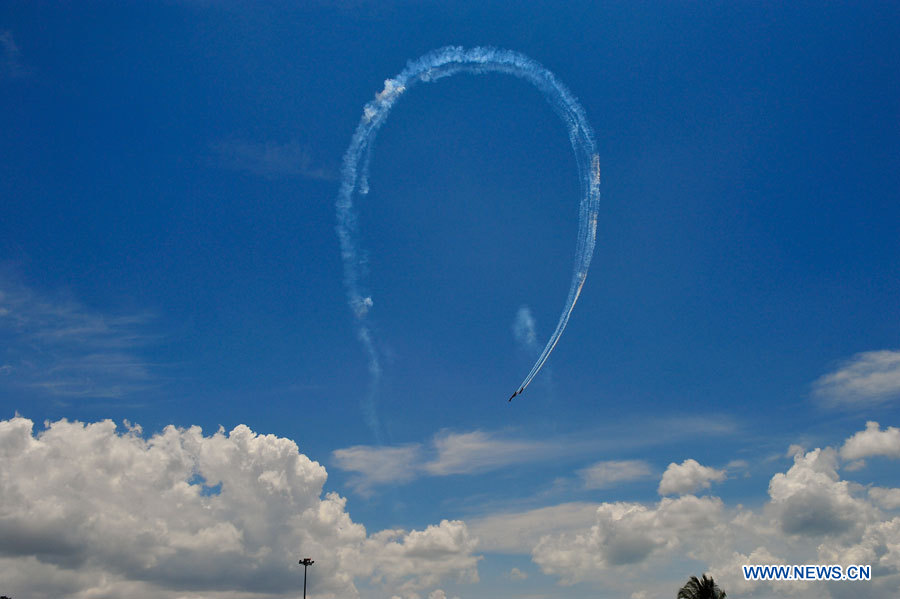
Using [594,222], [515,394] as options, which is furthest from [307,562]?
[594,222]

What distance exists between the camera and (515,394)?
87375mm

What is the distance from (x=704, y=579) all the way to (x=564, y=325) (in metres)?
57.1

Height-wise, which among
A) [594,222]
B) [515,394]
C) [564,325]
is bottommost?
[515,394]

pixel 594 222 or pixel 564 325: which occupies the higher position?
pixel 594 222

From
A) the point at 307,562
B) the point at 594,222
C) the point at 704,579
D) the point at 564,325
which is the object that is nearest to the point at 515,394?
the point at 564,325

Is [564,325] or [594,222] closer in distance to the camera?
[594,222]

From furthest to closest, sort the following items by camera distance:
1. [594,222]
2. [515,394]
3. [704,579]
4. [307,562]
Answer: [307,562], [704,579], [515,394], [594,222]

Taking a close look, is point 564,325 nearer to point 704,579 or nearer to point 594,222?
point 594,222

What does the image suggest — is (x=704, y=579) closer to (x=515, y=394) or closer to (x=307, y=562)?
(x=515, y=394)

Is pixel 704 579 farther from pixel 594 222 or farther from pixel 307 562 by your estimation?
pixel 307 562

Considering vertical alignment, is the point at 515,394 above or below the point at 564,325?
below

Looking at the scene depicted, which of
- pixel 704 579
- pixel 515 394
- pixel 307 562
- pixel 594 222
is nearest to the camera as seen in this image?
pixel 594 222

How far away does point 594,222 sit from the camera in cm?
8131

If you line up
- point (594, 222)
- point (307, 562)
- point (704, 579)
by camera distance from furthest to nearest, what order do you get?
point (307, 562)
point (704, 579)
point (594, 222)
